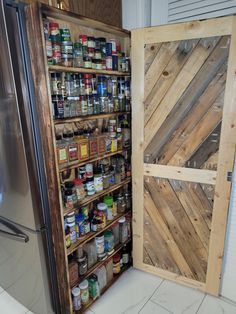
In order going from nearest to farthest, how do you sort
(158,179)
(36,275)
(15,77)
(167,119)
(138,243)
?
1. (15,77)
2. (36,275)
3. (167,119)
4. (158,179)
5. (138,243)

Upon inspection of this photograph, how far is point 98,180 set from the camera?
158 centimetres

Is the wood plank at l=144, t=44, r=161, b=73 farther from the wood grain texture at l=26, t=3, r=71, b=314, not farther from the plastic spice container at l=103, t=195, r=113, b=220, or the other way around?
the plastic spice container at l=103, t=195, r=113, b=220

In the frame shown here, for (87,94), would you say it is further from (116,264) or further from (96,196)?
(116,264)

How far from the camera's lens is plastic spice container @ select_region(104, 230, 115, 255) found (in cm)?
176

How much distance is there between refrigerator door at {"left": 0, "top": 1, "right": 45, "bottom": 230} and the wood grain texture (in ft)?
0.13

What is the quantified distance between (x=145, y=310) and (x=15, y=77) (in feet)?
5.49

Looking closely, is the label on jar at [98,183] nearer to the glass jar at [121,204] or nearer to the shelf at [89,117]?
the glass jar at [121,204]

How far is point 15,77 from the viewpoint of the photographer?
3.57 ft

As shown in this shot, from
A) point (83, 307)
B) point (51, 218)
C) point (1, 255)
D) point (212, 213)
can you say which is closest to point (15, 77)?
point (51, 218)

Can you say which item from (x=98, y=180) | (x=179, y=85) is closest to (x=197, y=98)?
(x=179, y=85)

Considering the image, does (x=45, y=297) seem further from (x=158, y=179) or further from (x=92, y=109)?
(x=92, y=109)

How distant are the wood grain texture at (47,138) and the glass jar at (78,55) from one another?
0.84 ft

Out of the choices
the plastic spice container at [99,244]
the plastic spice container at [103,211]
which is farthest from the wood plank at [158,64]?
the plastic spice container at [99,244]

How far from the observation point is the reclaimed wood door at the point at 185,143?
1388 millimetres
